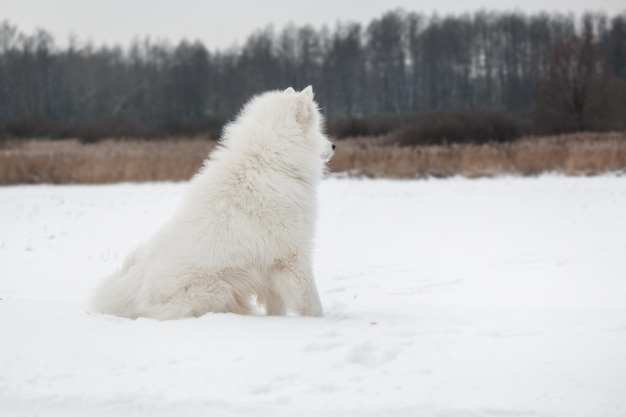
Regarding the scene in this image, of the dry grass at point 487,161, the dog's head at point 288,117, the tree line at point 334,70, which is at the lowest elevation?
the dry grass at point 487,161

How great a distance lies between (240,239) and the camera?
4805mm

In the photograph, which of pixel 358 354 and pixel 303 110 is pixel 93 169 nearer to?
pixel 303 110

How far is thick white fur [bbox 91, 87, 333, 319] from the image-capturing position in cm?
469

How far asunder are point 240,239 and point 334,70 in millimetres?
66068

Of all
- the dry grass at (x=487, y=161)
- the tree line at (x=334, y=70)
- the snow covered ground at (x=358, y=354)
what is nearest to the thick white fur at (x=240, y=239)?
the snow covered ground at (x=358, y=354)

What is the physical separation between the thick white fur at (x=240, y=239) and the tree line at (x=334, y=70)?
6037 cm

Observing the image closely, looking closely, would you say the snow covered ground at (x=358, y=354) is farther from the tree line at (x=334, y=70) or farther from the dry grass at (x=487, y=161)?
the tree line at (x=334, y=70)

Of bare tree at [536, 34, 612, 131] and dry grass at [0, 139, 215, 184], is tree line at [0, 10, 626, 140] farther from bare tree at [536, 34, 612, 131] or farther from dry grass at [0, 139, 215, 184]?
dry grass at [0, 139, 215, 184]

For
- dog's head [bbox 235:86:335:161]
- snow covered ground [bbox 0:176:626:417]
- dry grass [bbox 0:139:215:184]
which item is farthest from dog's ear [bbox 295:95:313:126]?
dry grass [bbox 0:139:215:184]

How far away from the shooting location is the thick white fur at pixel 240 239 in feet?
15.4

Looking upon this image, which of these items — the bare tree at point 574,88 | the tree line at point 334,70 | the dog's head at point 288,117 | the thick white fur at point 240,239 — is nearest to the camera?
the thick white fur at point 240,239

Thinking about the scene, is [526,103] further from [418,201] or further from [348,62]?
[418,201]

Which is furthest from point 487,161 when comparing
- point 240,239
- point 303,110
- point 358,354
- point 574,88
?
point 574,88

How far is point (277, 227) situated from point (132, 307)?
1.26 metres
